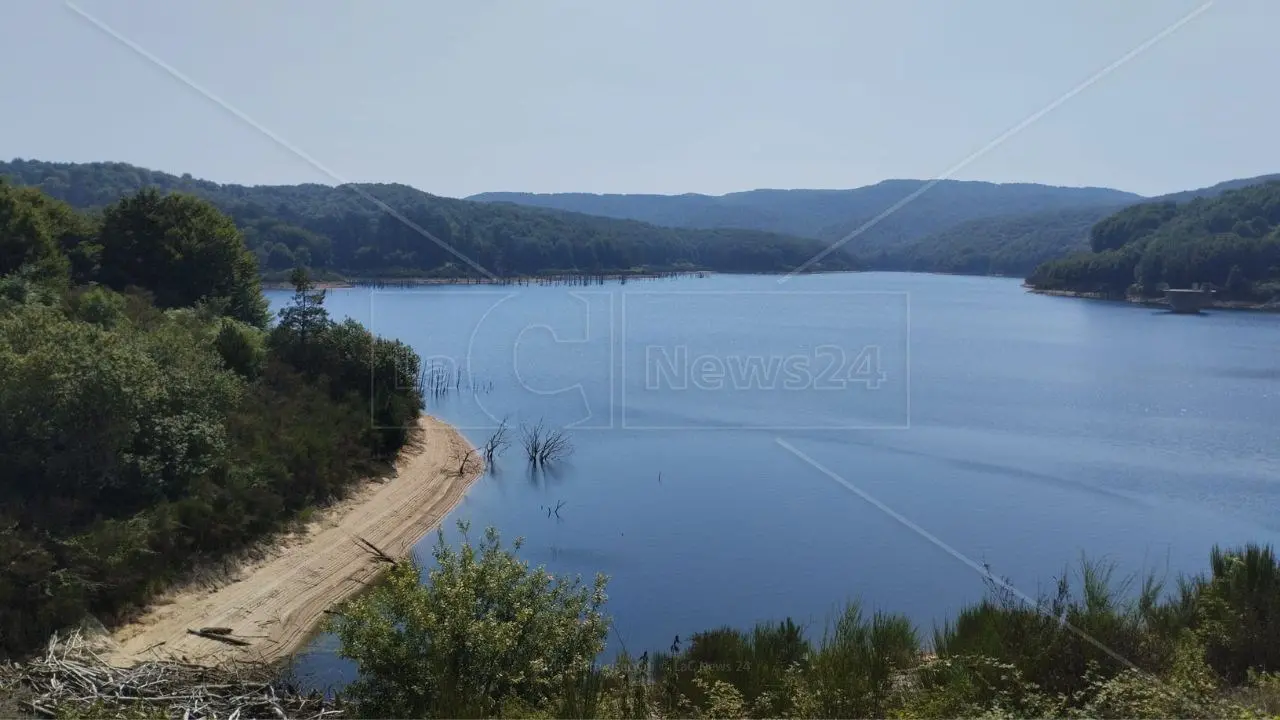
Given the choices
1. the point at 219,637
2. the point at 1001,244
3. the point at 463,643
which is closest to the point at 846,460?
the point at 219,637

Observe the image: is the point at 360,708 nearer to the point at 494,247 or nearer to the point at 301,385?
the point at 301,385

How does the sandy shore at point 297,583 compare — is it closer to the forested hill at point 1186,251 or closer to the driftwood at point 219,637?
the driftwood at point 219,637

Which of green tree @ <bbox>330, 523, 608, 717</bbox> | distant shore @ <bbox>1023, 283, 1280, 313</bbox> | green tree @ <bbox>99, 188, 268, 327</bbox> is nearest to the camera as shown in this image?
green tree @ <bbox>330, 523, 608, 717</bbox>

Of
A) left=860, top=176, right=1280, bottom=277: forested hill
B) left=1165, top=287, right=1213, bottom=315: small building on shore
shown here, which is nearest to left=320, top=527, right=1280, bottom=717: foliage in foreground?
left=1165, top=287, right=1213, bottom=315: small building on shore

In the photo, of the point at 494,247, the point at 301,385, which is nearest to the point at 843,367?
the point at 301,385

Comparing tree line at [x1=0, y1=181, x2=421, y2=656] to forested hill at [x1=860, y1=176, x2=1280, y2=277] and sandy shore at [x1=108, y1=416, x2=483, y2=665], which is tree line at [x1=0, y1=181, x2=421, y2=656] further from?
forested hill at [x1=860, y1=176, x2=1280, y2=277]

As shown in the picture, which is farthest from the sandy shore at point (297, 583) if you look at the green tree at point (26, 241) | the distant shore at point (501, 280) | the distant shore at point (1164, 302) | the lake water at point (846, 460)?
the distant shore at point (1164, 302)

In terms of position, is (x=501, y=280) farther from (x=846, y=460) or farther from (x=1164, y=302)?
(x=846, y=460)
